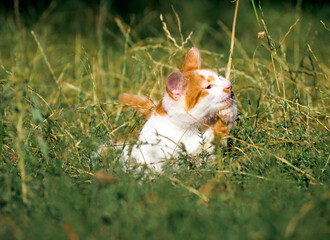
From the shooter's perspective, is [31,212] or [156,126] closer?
[31,212]

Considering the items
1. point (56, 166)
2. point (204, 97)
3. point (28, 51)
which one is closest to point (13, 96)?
point (56, 166)

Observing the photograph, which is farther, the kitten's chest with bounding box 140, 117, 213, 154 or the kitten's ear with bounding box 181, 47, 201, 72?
the kitten's ear with bounding box 181, 47, 201, 72

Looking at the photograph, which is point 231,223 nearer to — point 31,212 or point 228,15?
point 31,212

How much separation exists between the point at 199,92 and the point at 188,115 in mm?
124

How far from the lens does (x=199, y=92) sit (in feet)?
7.07

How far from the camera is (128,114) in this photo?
2.88 m

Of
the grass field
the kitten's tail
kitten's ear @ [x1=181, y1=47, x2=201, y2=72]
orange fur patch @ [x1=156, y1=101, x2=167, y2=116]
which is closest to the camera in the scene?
the grass field

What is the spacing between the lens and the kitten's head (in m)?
2.13

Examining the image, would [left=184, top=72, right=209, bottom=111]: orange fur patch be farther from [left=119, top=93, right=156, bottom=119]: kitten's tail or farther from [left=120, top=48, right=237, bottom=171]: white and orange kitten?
[left=119, top=93, right=156, bottom=119]: kitten's tail

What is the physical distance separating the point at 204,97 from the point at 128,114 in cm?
85

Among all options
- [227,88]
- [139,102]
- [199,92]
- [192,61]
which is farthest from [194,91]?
[139,102]

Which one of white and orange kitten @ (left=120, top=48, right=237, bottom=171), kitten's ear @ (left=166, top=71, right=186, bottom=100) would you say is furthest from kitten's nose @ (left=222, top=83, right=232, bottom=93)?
kitten's ear @ (left=166, top=71, right=186, bottom=100)

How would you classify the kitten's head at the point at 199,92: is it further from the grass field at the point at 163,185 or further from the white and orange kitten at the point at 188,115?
the grass field at the point at 163,185

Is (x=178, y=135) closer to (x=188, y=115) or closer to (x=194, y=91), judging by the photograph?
(x=188, y=115)
